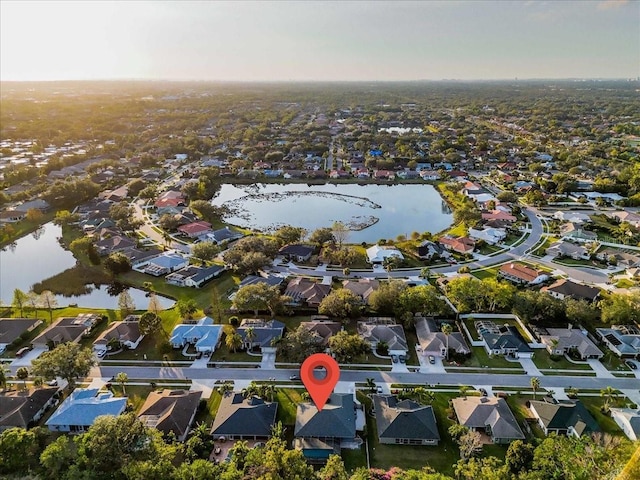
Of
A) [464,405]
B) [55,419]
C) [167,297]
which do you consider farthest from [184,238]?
[464,405]

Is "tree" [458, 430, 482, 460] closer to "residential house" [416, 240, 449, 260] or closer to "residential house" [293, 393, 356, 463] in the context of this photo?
"residential house" [293, 393, 356, 463]

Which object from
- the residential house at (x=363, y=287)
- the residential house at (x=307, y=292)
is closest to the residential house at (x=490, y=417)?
the residential house at (x=363, y=287)

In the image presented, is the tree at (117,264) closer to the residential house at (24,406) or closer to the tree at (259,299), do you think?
the tree at (259,299)

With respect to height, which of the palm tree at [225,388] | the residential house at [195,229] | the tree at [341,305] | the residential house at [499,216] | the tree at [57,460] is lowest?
the residential house at [195,229]

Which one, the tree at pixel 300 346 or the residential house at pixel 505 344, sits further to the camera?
the residential house at pixel 505 344

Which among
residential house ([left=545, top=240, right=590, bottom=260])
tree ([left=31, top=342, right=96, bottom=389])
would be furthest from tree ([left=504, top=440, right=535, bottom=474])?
residential house ([left=545, top=240, right=590, bottom=260])

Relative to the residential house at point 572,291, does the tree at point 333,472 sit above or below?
above
